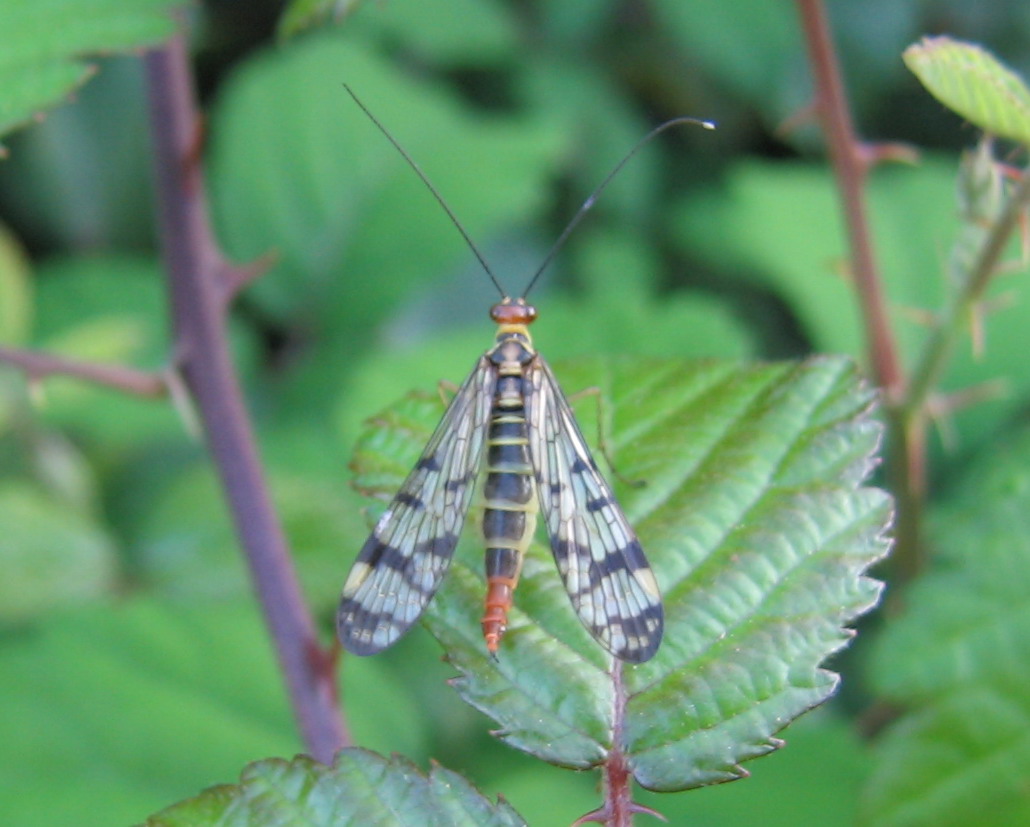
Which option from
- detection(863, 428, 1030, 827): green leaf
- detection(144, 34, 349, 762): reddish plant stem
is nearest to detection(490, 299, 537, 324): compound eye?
detection(144, 34, 349, 762): reddish plant stem

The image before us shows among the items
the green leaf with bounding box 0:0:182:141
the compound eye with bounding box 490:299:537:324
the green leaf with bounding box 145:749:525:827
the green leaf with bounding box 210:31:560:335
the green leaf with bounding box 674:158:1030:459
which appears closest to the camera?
the green leaf with bounding box 145:749:525:827

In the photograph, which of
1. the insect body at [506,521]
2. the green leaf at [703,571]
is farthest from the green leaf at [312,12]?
the green leaf at [703,571]

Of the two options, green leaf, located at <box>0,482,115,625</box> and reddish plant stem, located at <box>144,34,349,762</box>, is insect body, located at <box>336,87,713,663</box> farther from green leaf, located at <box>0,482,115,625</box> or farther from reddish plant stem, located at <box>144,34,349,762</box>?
green leaf, located at <box>0,482,115,625</box>

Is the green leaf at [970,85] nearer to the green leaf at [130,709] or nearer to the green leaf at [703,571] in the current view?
the green leaf at [703,571]

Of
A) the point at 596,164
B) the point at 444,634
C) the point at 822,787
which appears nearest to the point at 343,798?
the point at 444,634

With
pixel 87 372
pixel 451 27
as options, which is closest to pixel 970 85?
pixel 87 372
